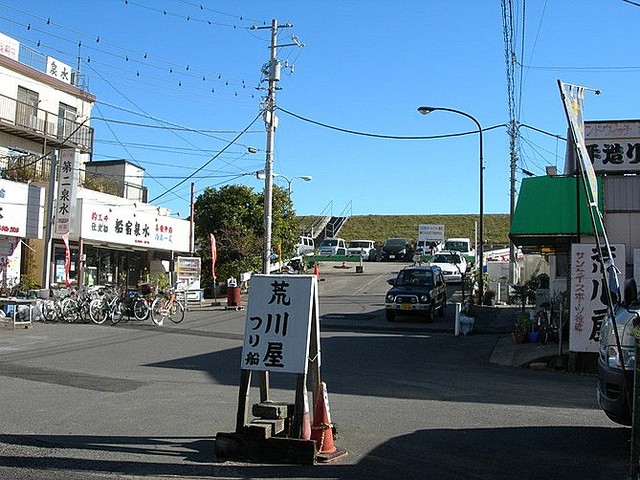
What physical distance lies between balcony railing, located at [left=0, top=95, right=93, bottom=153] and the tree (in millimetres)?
9786

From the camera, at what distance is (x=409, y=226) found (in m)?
84.0

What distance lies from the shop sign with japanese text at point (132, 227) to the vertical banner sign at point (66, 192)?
62.8 inches

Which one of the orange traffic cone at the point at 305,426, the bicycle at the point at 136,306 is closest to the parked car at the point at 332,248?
the bicycle at the point at 136,306

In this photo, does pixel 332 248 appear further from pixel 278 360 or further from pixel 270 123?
pixel 278 360

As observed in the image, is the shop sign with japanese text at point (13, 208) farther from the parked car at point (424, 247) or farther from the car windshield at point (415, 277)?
the parked car at point (424, 247)

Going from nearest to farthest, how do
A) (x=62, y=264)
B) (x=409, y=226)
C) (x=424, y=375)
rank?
(x=424, y=375)
(x=62, y=264)
(x=409, y=226)

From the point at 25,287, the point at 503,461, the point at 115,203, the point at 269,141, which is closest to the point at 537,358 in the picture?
the point at 503,461

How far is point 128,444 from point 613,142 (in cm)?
1347

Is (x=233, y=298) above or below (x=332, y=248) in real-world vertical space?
below

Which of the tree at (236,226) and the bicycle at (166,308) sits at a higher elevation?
the tree at (236,226)

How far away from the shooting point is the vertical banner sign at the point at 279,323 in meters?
7.33

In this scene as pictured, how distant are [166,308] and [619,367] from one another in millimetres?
18580

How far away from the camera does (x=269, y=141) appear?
1098 inches

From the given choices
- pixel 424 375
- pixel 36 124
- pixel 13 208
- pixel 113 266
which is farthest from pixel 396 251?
pixel 424 375
